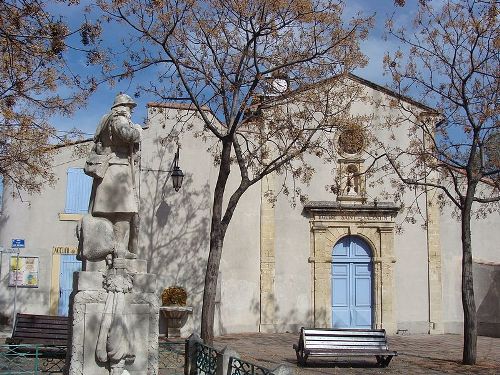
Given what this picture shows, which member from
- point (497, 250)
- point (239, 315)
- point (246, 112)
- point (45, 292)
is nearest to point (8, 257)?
point (45, 292)

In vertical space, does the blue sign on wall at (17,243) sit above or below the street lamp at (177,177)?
below

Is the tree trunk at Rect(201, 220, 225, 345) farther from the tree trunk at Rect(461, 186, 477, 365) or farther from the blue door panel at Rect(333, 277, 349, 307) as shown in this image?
the blue door panel at Rect(333, 277, 349, 307)

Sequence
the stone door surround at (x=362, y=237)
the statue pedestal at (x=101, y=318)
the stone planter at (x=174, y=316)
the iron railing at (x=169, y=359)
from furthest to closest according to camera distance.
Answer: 1. the stone door surround at (x=362, y=237)
2. the stone planter at (x=174, y=316)
3. the iron railing at (x=169, y=359)
4. the statue pedestal at (x=101, y=318)

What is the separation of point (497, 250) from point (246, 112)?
10.3 m

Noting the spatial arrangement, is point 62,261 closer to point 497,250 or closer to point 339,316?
point 339,316

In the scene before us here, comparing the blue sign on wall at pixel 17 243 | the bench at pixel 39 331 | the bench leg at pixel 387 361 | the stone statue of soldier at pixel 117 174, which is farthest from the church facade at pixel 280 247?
the stone statue of soldier at pixel 117 174

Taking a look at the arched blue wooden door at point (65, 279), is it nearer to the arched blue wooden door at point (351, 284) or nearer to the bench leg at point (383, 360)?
the arched blue wooden door at point (351, 284)

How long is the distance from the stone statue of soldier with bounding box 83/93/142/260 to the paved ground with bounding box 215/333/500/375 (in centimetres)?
474

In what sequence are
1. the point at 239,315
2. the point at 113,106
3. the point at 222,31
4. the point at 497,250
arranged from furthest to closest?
the point at 497,250 → the point at 239,315 → the point at 222,31 → the point at 113,106

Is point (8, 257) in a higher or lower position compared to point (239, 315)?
higher

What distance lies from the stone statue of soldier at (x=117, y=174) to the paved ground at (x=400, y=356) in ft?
15.6

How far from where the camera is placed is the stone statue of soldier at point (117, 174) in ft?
21.6

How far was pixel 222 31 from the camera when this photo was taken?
13.8 m

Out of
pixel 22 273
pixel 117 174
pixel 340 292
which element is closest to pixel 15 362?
pixel 117 174
